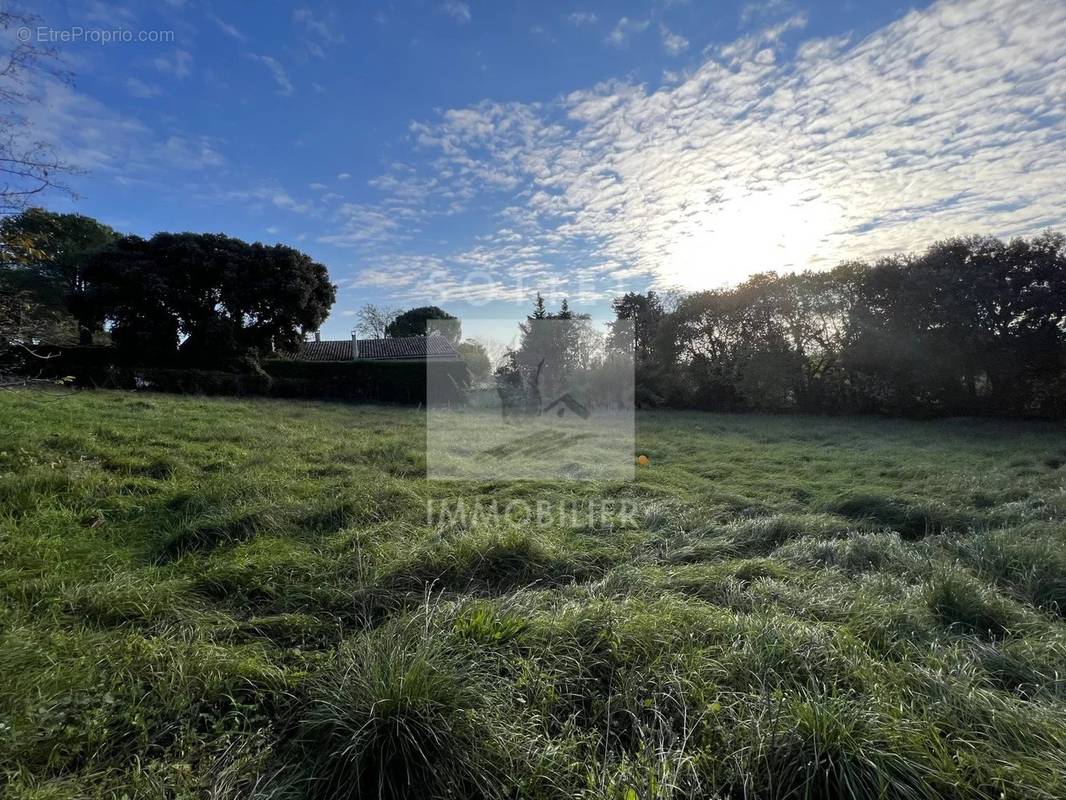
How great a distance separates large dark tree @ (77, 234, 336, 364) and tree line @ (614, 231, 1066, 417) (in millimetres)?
13628

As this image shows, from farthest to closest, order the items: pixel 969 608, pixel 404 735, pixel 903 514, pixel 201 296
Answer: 1. pixel 201 296
2. pixel 903 514
3. pixel 969 608
4. pixel 404 735

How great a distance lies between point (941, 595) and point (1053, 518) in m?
2.48

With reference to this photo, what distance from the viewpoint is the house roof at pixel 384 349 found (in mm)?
23125

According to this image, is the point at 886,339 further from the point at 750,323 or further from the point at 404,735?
the point at 404,735

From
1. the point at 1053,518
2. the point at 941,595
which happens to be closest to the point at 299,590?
the point at 941,595

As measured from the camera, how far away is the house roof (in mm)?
23125

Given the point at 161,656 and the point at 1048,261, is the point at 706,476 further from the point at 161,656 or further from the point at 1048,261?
the point at 1048,261

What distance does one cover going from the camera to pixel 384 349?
81.8 feet

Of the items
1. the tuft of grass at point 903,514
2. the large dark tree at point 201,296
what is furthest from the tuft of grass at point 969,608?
the large dark tree at point 201,296

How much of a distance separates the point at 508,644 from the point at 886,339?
1520 cm

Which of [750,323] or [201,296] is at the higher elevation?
[201,296]

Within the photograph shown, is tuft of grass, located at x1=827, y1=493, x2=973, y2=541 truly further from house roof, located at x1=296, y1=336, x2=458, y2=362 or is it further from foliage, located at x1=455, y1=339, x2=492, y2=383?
house roof, located at x1=296, y1=336, x2=458, y2=362

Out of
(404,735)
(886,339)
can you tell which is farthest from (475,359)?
(404,735)

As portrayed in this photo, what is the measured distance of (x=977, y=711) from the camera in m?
1.62
